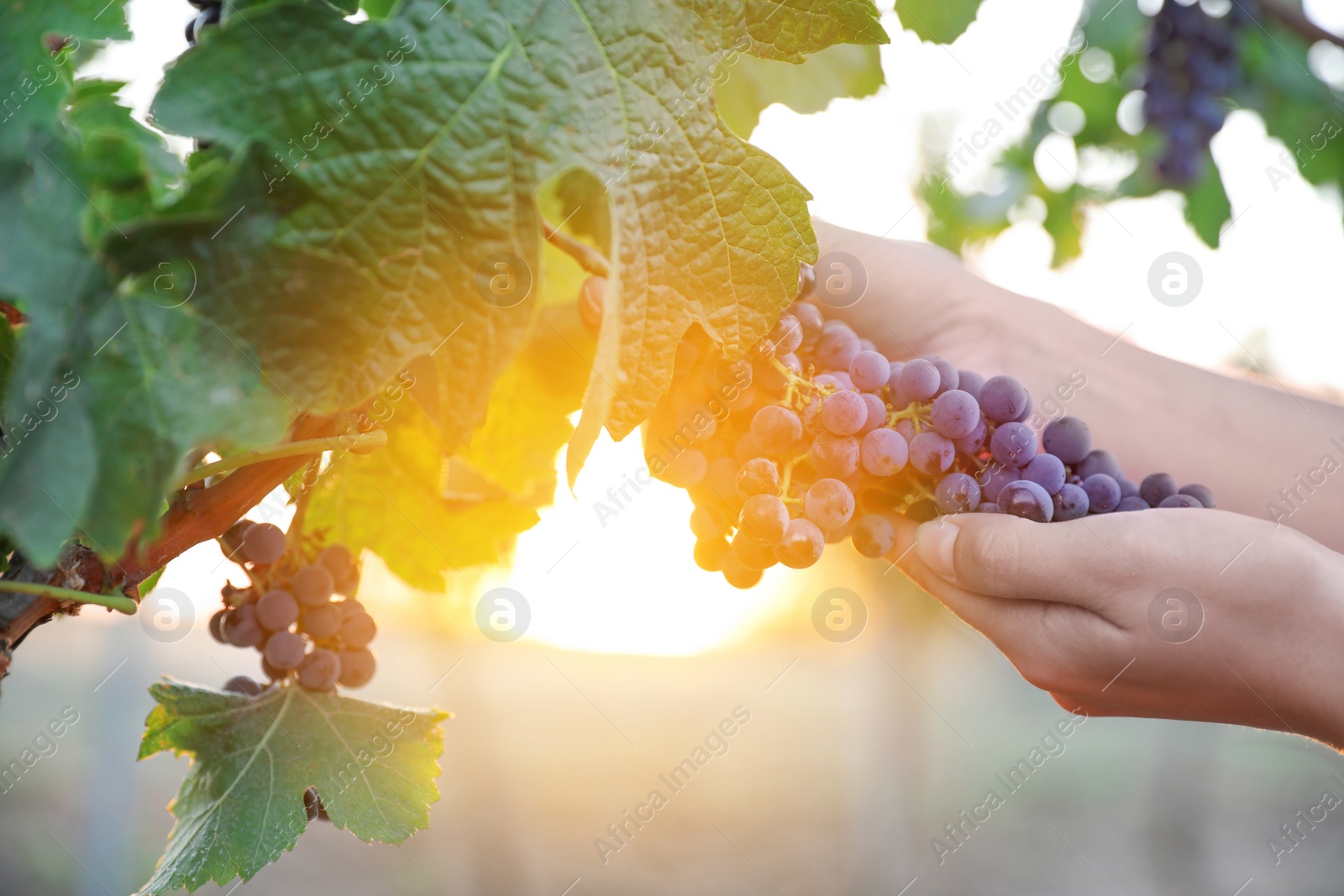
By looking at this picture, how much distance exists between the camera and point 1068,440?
955 mm

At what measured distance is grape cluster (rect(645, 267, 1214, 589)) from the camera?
807 millimetres

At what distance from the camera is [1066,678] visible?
3.52 feet

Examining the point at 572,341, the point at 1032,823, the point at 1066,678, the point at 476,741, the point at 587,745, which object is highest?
the point at 572,341

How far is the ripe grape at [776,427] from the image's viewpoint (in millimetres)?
797

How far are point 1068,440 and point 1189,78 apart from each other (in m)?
2.30

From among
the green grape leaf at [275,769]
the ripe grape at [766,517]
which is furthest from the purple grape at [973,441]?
the green grape leaf at [275,769]

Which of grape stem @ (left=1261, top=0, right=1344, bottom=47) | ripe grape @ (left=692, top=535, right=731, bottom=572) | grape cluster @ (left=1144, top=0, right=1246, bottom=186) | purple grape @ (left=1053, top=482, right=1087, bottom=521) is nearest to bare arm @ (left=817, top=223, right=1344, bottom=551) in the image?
purple grape @ (left=1053, top=482, right=1087, bottom=521)

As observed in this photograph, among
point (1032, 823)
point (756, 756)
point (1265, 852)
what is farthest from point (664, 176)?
point (756, 756)

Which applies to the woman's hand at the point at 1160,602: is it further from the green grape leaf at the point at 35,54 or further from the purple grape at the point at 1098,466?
the green grape leaf at the point at 35,54

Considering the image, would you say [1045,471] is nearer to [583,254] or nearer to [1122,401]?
[583,254]

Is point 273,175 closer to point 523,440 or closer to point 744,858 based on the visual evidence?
point 523,440

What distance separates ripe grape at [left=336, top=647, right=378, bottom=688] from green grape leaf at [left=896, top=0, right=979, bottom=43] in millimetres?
960

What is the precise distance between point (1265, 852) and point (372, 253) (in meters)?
13.9

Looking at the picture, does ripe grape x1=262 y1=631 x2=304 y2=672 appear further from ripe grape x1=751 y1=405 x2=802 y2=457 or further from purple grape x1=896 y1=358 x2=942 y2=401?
purple grape x1=896 y1=358 x2=942 y2=401
